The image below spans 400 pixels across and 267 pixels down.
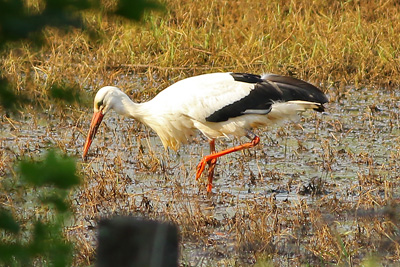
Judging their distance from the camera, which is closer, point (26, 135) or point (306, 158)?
point (306, 158)

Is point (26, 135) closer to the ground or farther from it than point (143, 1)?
closer to the ground

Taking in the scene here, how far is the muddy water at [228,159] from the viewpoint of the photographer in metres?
5.20

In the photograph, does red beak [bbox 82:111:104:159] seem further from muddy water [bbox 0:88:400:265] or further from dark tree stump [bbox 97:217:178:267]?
dark tree stump [bbox 97:217:178:267]

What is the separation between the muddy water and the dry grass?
0.05 feet

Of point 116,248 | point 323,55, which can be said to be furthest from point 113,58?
point 116,248

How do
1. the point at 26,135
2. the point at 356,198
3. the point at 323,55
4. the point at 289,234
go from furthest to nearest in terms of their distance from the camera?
the point at 323,55 → the point at 26,135 → the point at 356,198 → the point at 289,234

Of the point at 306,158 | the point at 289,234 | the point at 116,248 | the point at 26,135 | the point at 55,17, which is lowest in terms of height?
the point at 26,135

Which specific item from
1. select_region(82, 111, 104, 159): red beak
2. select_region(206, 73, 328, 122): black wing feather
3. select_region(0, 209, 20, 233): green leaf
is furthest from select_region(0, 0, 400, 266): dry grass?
select_region(206, 73, 328, 122): black wing feather

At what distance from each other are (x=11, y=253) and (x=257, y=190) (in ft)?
13.0

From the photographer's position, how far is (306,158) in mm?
6277

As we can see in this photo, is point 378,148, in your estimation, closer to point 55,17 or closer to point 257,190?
point 257,190

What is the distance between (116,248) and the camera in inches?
77.2

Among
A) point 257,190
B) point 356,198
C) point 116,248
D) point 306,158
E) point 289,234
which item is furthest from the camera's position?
point 306,158

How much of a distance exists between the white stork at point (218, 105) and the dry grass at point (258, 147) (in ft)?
0.93
